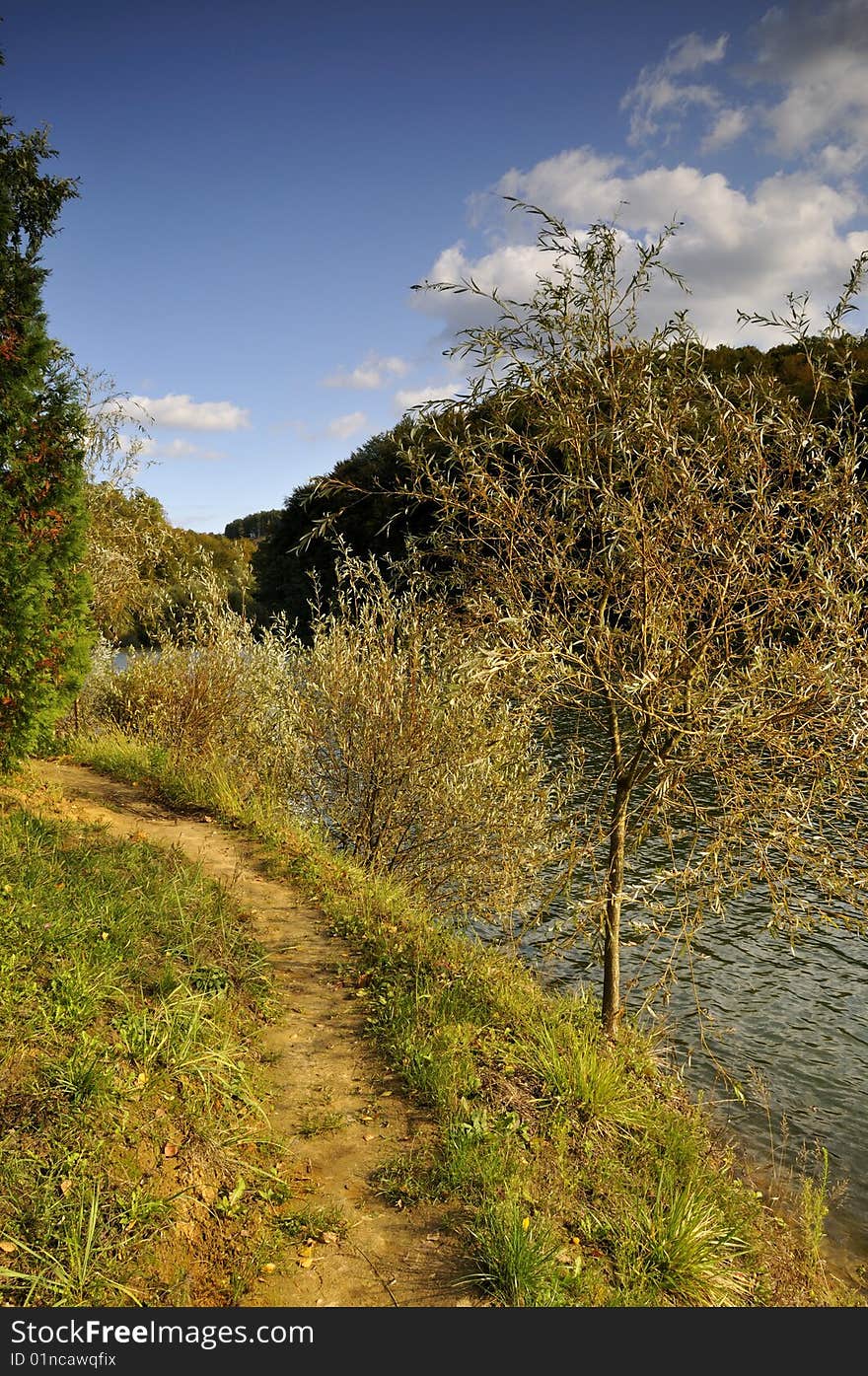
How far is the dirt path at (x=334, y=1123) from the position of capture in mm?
3189

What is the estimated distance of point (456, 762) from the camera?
27.0 feet

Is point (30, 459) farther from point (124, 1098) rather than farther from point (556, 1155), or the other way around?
point (556, 1155)

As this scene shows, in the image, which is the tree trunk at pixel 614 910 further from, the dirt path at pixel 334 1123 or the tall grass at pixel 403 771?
the tall grass at pixel 403 771

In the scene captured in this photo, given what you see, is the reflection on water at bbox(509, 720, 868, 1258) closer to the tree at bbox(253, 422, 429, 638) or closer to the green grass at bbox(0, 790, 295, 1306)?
the green grass at bbox(0, 790, 295, 1306)

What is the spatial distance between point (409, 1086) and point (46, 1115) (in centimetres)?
178

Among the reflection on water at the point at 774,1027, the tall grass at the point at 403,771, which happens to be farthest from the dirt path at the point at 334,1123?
the tall grass at the point at 403,771

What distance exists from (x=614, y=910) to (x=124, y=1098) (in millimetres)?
2937

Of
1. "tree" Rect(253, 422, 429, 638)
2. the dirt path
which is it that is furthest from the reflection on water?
"tree" Rect(253, 422, 429, 638)

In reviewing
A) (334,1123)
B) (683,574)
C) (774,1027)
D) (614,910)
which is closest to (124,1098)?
(334,1123)

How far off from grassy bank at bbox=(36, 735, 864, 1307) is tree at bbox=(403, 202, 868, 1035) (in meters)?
0.92

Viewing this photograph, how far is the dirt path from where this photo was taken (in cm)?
319

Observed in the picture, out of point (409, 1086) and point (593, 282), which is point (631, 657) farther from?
point (409, 1086)

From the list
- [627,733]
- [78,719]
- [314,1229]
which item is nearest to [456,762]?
[627,733]

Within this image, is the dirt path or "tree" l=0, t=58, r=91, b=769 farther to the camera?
"tree" l=0, t=58, r=91, b=769
